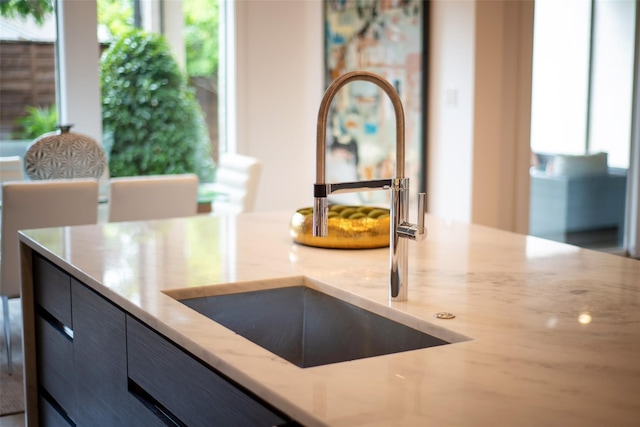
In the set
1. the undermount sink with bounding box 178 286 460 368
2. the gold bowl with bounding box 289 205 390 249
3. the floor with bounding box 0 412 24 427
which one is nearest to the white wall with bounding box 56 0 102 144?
the floor with bounding box 0 412 24 427

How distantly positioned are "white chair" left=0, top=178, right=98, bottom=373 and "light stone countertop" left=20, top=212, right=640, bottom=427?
964 millimetres

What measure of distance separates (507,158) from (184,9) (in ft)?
8.22

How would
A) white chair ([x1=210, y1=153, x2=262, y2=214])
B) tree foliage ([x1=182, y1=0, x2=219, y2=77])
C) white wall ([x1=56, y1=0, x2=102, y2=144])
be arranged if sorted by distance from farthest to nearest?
tree foliage ([x1=182, y1=0, x2=219, y2=77])
white wall ([x1=56, y1=0, x2=102, y2=144])
white chair ([x1=210, y1=153, x2=262, y2=214])

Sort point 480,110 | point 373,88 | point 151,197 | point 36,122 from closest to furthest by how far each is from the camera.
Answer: point 151,197, point 480,110, point 36,122, point 373,88

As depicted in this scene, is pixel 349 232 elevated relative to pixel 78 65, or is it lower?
lower

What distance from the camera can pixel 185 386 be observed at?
58.6 inches

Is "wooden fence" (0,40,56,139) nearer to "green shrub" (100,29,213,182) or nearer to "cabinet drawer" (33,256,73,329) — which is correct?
"green shrub" (100,29,213,182)

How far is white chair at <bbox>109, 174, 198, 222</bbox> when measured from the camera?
370cm

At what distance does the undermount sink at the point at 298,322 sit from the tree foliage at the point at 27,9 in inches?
163

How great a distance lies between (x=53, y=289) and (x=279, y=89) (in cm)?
404

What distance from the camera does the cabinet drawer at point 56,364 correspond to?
221 centimetres

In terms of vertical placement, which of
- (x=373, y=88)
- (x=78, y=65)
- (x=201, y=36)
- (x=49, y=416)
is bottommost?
(x=49, y=416)

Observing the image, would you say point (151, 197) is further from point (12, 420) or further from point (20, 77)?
point (20, 77)

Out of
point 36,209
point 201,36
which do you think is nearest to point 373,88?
point 201,36
